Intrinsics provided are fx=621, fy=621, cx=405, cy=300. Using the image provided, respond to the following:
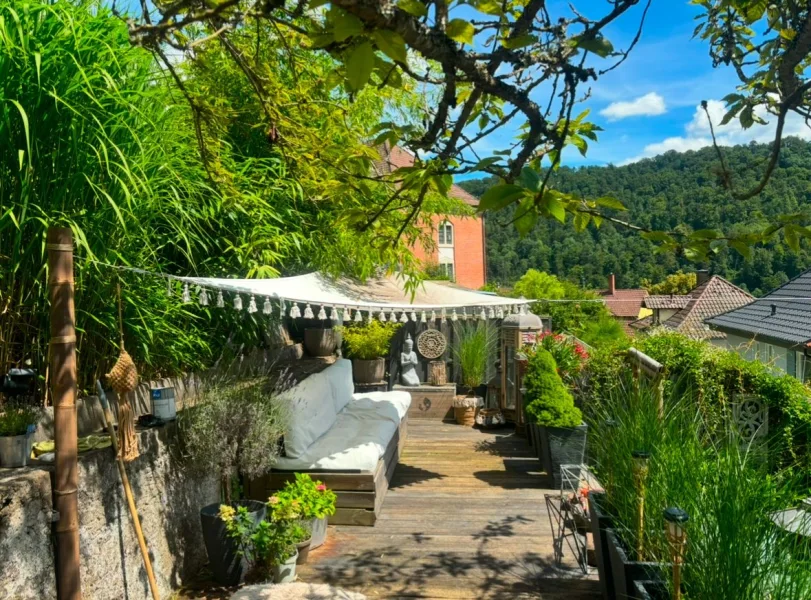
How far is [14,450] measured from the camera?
2377mm

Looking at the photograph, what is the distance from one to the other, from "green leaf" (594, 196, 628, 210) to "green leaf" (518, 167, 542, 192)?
32 centimetres

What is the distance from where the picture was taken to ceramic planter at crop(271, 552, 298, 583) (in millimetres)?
3344

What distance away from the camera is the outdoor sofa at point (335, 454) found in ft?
13.9

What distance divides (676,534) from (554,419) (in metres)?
3.59

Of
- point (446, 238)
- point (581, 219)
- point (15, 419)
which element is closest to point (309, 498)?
point (15, 419)

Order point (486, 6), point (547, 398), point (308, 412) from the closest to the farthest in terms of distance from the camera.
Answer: point (486, 6), point (308, 412), point (547, 398)

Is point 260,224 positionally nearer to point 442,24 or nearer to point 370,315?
point 370,315

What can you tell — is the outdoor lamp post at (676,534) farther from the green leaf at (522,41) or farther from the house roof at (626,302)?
the house roof at (626,302)

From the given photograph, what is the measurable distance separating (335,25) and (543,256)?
4259 centimetres

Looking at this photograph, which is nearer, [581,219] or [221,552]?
[581,219]

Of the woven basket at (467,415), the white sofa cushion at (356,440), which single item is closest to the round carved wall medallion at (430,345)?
the woven basket at (467,415)

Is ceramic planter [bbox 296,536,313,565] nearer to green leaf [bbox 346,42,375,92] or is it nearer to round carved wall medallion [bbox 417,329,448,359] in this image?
green leaf [bbox 346,42,375,92]

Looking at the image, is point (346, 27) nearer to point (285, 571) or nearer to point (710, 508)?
point (710, 508)

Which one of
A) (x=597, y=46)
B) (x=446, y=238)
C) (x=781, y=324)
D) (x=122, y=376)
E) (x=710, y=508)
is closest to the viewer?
(x=597, y=46)
